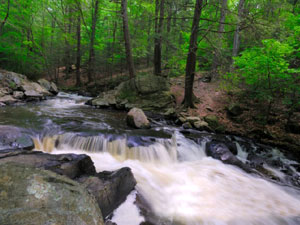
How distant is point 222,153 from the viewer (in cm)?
591

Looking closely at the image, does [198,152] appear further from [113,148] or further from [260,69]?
[260,69]

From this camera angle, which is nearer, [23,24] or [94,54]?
[23,24]

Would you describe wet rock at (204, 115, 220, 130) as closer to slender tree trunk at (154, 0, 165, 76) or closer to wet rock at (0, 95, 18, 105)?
slender tree trunk at (154, 0, 165, 76)

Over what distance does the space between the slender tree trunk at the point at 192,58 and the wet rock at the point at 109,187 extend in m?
6.23

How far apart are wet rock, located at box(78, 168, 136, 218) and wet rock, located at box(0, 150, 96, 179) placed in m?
0.24

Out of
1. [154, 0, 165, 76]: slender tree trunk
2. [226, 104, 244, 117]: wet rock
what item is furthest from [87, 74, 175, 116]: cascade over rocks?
[226, 104, 244, 117]: wet rock

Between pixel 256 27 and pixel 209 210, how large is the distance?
6.42 metres

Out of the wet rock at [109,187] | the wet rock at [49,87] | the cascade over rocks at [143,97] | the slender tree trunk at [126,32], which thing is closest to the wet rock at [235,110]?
the cascade over rocks at [143,97]

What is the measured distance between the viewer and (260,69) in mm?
6102

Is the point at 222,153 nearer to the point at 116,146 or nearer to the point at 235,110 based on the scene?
the point at 235,110

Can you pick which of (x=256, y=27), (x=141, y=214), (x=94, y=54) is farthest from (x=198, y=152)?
(x=94, y=54)

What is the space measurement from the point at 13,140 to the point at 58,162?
208 centimetres

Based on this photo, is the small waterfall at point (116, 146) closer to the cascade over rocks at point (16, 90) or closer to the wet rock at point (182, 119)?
the wet rock at point (182, 119)

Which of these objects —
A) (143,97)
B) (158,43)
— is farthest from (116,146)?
(158,43)
